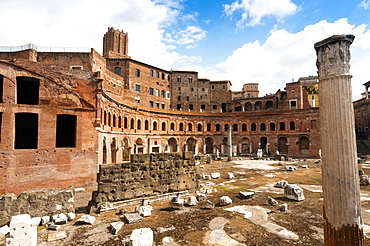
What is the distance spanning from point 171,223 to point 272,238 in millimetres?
3815

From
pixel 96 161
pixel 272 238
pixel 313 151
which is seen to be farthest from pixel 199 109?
pixel 272 238

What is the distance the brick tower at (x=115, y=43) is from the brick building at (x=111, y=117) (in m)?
0.20

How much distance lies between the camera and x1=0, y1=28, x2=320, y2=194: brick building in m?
13.4

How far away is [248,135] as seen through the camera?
39.1m

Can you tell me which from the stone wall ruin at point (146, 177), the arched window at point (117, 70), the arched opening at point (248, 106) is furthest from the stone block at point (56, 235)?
the arched opening at point (248, 106)

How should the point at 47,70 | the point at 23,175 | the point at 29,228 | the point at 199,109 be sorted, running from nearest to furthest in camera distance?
the point at 29,228
the point at 23,175
the point at 47,70
the point at 199,109

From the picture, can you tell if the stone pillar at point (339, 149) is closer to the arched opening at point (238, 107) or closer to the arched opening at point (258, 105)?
the arched opening at point (238, 107)

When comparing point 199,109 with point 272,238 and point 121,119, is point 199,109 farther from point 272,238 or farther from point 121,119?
point 272,238

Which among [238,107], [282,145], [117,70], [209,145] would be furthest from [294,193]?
[238,107]

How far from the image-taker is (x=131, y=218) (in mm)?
8523

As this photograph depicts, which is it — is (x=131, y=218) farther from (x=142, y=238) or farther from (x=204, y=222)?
(x=204, y=222)

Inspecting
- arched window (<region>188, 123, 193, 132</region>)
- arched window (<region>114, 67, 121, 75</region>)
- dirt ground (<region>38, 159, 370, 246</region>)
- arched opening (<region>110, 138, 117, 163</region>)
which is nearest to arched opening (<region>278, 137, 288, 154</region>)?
arched window (<region>188, 123, 193, 132</region>)

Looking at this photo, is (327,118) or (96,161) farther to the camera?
(96,161)

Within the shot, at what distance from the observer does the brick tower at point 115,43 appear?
39.1 meters
